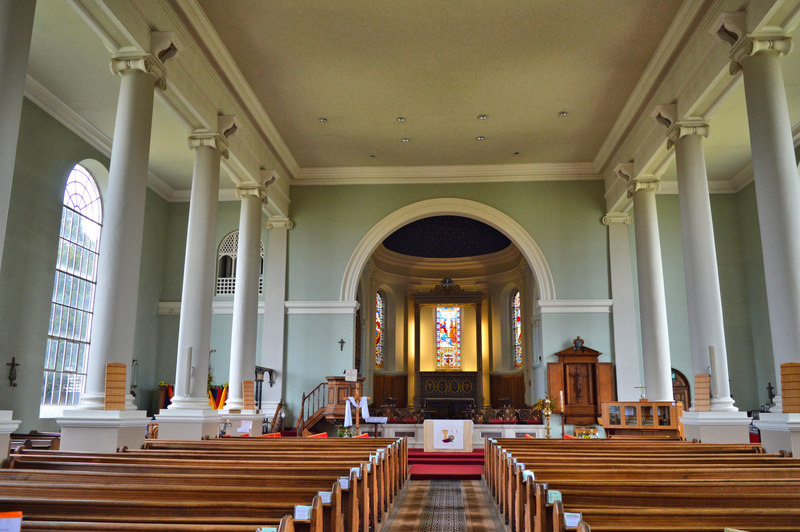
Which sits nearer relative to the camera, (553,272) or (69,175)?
(69,175)

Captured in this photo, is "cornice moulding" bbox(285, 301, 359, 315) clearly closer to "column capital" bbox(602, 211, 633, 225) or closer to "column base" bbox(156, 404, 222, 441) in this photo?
"column base" bbox(156, 404, 222, 441)

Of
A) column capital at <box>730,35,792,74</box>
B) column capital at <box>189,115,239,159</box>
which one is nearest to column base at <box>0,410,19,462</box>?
column capital at <box>189,115,239,159</box>

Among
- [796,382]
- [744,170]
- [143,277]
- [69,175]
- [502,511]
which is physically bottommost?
[502,511]

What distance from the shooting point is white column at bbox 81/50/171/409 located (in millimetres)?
7113

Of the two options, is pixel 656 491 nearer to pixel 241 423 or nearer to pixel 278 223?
pixel 241 423

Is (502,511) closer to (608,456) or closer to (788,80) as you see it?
(608,456)

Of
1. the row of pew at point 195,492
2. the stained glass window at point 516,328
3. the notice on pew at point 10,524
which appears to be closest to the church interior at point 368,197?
the stained glass window at point 516,328

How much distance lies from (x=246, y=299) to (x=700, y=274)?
7.83 metres

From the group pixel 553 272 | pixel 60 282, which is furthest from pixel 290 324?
pixel 553 272

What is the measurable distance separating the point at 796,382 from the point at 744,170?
9.14 meters

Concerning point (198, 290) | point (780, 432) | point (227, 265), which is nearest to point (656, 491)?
point (780, 432)

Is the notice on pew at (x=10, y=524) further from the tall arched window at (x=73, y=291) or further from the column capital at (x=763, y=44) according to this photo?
the tall arched window at (x=73, y=291)

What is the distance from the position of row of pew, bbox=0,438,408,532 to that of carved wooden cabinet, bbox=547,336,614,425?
7869 millimetres

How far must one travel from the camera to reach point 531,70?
1048cm
